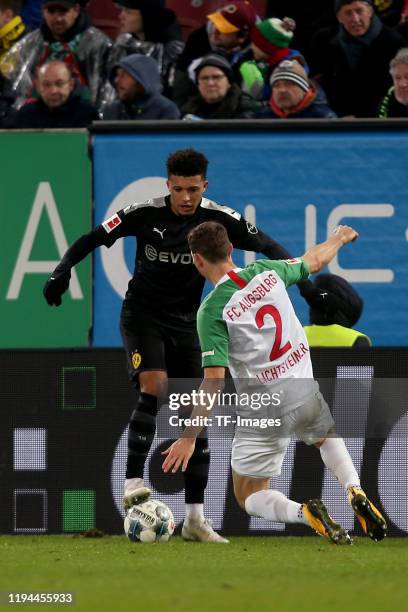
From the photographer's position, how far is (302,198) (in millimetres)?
10609

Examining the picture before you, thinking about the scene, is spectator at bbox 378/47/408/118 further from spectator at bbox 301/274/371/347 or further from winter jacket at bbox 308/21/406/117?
spectator at bbox 301/274/371/347

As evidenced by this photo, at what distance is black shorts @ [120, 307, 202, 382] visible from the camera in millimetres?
8453

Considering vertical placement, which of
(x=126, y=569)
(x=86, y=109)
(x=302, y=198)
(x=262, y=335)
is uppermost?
(x=86, y=109)

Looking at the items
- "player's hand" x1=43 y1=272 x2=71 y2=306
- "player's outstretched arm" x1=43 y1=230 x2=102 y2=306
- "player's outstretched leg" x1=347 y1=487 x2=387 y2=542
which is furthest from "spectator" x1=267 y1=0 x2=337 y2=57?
"player's outstretched leg" x1=347 y1=487 x2=387 y2=542

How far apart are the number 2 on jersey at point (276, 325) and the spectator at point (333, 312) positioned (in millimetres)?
1031

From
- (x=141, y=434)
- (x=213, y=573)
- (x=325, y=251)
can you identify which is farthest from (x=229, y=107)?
(x=213, y=573)

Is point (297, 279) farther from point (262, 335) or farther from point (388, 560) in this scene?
point (388, 560)

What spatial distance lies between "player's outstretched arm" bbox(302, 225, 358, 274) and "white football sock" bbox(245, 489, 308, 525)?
1185 millimetres

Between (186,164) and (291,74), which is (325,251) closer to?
(186,164)

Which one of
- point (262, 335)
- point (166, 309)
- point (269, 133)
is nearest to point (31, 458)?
point (166, 309)

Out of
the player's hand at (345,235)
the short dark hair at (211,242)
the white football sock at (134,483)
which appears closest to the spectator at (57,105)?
the player's hand at (345,235)

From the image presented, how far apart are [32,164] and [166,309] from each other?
106 inches

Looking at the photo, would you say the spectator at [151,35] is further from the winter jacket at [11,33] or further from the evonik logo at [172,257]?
the evonik logo at [172,257]

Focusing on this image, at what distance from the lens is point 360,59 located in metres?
11.9
